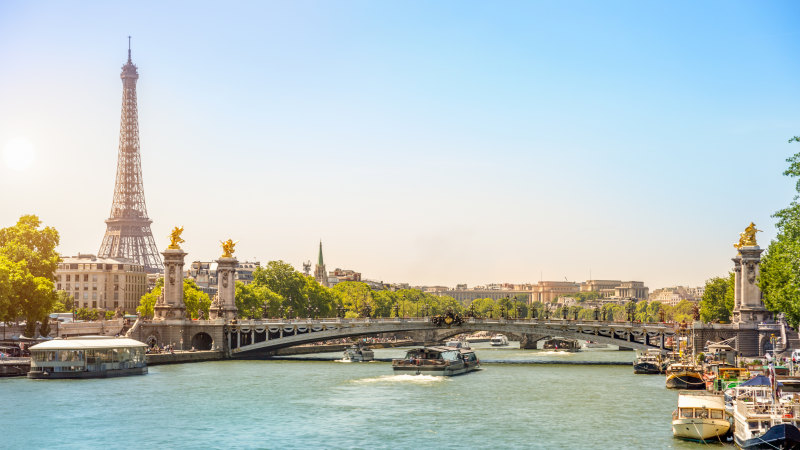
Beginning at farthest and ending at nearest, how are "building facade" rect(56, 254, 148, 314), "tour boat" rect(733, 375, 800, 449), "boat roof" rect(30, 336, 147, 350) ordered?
"building facade" rect(56, 254, 148, 314) → "boat roof" rect(30, 336, 147, 350) → "tour boat" rect(733, 375, 800, 449)

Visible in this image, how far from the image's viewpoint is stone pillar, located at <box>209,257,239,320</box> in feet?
295

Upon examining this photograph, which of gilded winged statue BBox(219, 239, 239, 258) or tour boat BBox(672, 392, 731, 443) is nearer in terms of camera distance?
tour boat BBox(672, 392, 731, 443)

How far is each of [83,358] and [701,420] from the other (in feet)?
127

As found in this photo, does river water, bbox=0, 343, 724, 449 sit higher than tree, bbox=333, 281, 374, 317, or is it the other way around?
tree, bbox=333, 281, 374, 317

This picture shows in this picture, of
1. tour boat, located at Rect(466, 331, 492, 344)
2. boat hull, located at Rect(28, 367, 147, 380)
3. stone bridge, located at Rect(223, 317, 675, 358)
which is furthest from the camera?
tour boat, located at Rect(466, 331, 492, 344)

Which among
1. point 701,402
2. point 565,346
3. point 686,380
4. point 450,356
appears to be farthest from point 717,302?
point 701,402

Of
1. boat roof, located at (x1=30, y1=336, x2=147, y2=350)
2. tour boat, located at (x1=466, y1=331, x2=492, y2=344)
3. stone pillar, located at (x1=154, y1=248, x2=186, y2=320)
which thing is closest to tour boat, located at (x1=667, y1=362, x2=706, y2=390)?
boat roof, located at (x1=30, y1=336, x2=147, y2=350)

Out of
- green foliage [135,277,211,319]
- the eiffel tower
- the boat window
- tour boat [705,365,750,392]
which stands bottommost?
the boat window

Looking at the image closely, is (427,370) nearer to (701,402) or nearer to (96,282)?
(701,402)

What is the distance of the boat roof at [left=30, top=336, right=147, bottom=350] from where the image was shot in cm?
6153

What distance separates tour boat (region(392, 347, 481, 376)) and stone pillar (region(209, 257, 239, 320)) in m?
23.0

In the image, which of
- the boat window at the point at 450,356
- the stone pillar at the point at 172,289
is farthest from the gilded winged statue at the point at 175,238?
the boat window at the point at 450,356

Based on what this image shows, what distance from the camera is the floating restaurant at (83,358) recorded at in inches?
2413

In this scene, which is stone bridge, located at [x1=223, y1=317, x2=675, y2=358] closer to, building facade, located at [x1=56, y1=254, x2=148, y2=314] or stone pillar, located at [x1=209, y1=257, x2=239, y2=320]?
stone pillar, located at [x1=209, y1=257, x2=239, y2=320]
